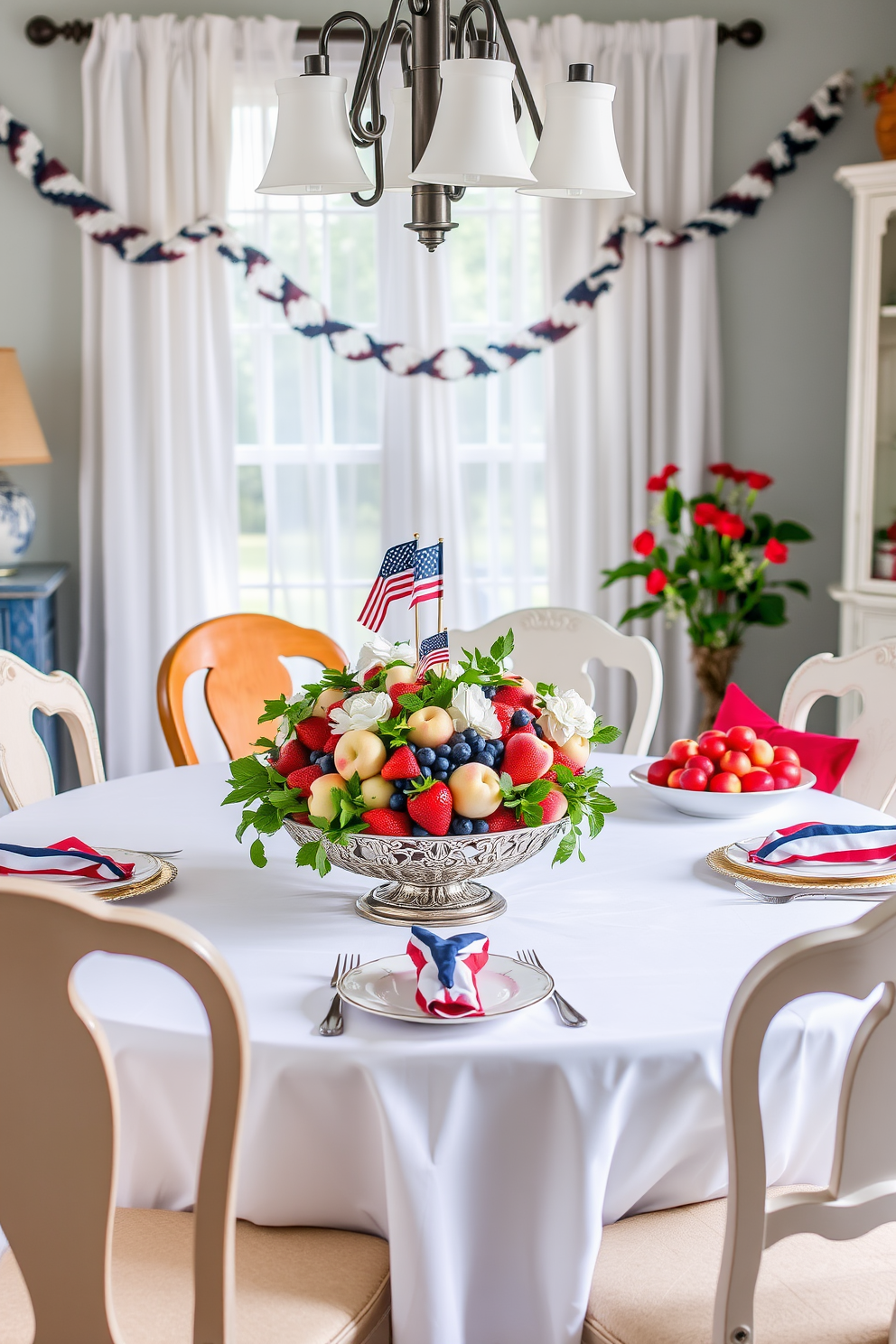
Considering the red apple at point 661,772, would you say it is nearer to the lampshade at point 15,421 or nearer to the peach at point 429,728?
the peach at point 429,728

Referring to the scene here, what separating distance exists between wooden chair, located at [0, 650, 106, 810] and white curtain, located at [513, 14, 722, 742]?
6.03 feet

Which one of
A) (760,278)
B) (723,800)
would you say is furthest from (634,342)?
(723,800)

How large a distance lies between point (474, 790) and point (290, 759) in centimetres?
23

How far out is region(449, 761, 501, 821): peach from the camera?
1274 millimetres

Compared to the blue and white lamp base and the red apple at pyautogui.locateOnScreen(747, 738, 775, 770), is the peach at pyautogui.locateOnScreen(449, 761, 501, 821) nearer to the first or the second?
the red apple at pyautogui.locateOnScreen(747, 738, 775, 770)

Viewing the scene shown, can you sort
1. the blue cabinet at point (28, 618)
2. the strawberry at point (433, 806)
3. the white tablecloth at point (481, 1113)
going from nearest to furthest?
the white tablecloth at point (481, 1113) → the strawberry at point (433, 806) → the blue cabinet at point (28, 618)

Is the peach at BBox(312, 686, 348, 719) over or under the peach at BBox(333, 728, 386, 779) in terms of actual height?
over

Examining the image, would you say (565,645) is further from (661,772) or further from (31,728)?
(31,728)

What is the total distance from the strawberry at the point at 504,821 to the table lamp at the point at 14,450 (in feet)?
7.61

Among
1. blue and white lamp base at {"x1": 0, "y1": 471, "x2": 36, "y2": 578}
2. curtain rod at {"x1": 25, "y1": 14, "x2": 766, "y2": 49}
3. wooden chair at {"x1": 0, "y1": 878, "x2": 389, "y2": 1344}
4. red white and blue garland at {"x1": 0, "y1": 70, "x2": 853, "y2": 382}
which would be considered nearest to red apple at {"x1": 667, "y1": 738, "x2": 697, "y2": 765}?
wooden chair at {"x1": 0, "y1": 878, "x2": 389, "y2": 1344}

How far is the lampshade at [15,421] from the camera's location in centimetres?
321

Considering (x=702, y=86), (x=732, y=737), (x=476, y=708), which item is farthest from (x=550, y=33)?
(x=476, y=708)

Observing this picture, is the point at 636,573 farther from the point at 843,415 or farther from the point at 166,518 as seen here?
the point at 166,518

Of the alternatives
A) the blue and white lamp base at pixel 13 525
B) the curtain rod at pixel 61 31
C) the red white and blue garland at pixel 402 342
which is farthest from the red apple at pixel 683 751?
the curtain rod at pixel 61 31
